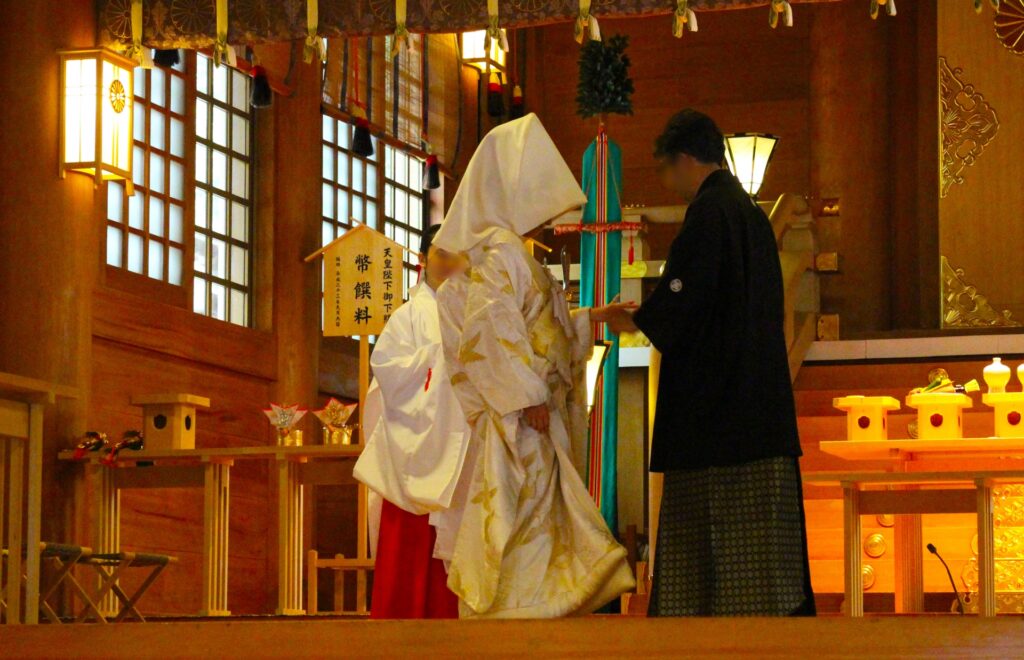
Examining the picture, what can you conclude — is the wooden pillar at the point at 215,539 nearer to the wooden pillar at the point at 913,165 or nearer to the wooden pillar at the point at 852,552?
the wooden pillar at the point at 852,552

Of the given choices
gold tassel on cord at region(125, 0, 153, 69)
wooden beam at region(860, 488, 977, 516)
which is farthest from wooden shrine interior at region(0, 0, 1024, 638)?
wooden beam at region(860, 488, 977, 516)

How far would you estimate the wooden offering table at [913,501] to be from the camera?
6.02m

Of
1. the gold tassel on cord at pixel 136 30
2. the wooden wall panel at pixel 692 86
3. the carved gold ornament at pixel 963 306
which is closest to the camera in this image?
the gold tassel on cord at pixel 136 30

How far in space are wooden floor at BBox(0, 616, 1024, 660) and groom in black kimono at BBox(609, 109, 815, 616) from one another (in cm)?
65

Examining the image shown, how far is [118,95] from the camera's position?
23.3ft

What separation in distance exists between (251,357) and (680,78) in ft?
15.0

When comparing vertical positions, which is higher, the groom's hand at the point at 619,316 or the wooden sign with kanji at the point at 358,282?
the wooden sign with kanji at the point at 358,282

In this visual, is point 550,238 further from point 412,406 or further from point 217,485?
point 412,406

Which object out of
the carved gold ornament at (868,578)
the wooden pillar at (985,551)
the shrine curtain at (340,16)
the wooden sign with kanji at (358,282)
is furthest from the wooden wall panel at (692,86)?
the wooden pillar at (985,551)

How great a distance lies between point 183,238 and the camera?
8.77 metres

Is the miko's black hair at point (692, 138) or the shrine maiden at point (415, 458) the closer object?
the miko's black hair at point (692, 138)

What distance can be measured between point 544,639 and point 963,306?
22.8 ft

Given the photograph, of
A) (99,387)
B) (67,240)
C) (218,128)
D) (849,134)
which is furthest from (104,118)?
(849,134)

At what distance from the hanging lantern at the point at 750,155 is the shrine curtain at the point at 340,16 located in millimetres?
1185
